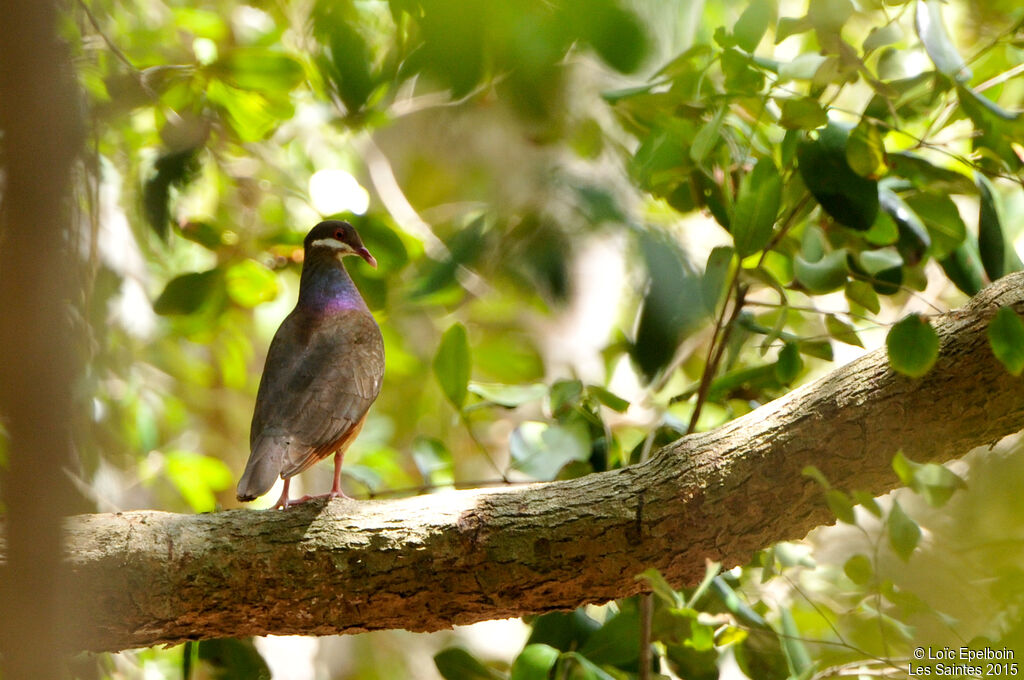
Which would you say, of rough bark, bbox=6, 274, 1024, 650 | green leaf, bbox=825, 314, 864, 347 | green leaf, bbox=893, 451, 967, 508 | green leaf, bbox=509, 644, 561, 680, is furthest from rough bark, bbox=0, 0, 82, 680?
green leaf, bbox=825, 314, 864, 347

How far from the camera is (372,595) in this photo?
8.16ft

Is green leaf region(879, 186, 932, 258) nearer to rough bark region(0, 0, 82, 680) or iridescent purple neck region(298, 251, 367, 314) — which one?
iridescent purple neck region(298, 251, 367, 314)

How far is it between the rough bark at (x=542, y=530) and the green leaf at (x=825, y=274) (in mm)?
343

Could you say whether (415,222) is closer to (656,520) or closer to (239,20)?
(239,20)

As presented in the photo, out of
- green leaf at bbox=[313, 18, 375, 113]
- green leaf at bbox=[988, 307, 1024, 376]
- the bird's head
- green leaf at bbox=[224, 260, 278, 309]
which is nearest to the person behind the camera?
green leaf at bbox=[313, 18, 375, 113]

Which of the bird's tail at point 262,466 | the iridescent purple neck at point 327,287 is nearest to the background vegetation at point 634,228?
the iridescent purple neck at point 327,287

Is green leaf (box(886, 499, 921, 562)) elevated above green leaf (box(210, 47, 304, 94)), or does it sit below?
below

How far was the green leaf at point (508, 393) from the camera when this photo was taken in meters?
3.13

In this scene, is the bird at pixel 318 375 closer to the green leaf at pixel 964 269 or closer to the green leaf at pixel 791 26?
the green leaf at pixel 791 26

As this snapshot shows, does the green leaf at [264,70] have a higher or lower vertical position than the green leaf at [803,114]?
higher

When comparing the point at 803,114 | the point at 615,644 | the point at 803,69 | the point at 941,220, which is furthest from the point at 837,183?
the point at 615,644

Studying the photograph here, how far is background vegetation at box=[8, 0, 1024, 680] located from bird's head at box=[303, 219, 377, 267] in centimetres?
7

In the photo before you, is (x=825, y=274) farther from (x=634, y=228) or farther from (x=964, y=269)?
(x=634, y=228)

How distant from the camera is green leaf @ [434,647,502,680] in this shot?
272 centimetres
